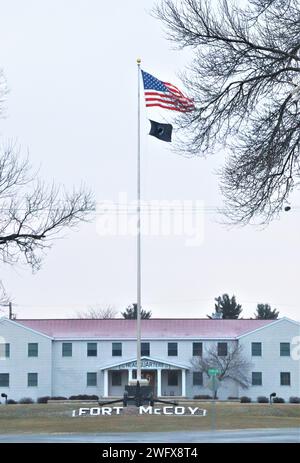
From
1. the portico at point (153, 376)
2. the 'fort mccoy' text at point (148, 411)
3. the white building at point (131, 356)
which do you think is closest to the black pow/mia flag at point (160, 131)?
the 'fort mccoy' text at point (148, 411)

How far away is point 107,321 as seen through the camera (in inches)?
3332

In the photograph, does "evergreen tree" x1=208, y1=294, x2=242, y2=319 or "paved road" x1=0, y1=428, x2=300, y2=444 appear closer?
"paved road" x1=0, y1=428, x2=300, y2=444

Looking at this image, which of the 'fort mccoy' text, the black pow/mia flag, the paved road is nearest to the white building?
the 'fort mccoy' text

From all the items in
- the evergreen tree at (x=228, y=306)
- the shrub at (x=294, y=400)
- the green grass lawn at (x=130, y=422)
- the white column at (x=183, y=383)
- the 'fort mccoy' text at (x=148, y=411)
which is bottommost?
the green grass lawn at (x=130, y=422)

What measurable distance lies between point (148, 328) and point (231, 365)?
8.47 metres

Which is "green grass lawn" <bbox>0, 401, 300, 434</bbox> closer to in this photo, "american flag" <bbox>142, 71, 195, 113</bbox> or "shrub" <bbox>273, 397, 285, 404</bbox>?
"american flag" <bbox>142, 71, 195, 113</bbox>

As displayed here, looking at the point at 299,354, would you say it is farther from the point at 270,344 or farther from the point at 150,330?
the point at 150,330

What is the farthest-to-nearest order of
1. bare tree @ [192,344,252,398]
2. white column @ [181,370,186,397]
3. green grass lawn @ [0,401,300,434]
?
white column @ [181,370,186,397], bare tree @ [192,344,252,398], green grass lawn @ [0,401,300,434]

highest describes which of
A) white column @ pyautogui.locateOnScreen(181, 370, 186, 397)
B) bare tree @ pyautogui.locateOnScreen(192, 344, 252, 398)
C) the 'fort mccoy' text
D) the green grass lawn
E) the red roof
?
the red roof

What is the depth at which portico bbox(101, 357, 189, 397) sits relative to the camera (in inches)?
3095

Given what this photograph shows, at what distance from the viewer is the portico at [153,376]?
7862cm

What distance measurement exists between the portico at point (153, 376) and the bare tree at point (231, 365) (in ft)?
5.31

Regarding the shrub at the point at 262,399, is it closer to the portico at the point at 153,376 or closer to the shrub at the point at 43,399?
the portico at the point at 153,376
